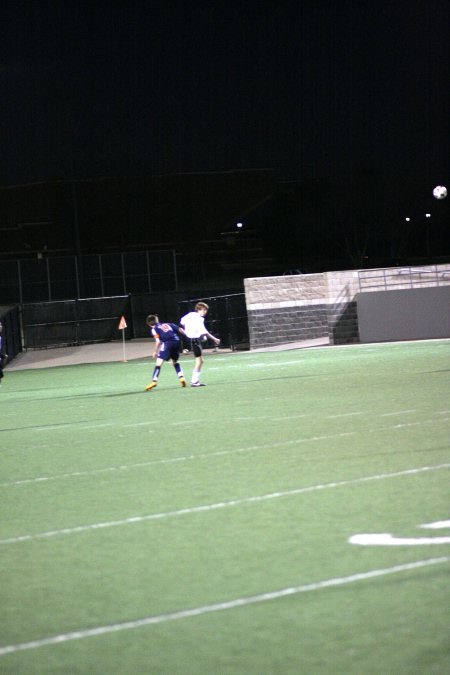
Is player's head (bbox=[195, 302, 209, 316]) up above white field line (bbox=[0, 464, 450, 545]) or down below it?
above

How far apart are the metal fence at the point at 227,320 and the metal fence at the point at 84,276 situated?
13.5 meters

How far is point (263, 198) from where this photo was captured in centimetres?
9700

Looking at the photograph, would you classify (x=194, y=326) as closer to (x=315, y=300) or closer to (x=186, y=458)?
(x=186, y=458)

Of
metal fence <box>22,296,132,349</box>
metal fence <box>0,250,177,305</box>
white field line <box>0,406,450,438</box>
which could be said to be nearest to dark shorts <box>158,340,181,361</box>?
white field line <box>0,406,450,438</box>

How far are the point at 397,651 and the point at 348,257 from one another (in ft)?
306

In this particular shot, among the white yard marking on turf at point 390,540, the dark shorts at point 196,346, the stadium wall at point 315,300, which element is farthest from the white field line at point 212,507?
the stadium wall at point 315,300

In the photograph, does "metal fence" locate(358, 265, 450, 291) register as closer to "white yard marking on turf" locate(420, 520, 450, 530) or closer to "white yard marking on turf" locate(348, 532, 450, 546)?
"white yard marking on turf" locate(420, 520, 450, 530)

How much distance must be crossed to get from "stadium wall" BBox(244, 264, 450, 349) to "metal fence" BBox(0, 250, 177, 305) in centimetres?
1597

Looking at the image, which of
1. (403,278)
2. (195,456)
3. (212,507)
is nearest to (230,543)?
(212,507)

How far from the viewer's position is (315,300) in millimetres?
40719

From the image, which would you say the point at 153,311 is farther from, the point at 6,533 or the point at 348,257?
the point at 348,257

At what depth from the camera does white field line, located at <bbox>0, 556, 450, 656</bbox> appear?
18.2ft

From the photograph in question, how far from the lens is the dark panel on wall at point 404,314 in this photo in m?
38.8

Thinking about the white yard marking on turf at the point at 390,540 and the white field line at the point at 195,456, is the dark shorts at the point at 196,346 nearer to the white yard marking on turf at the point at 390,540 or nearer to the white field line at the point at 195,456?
the white field line at the point at 195,456
